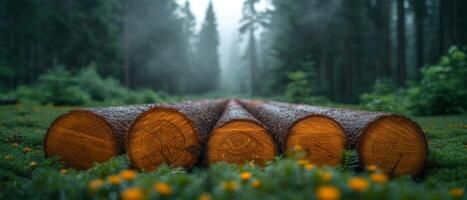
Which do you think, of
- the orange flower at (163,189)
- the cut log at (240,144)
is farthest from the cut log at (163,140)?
the orange flower at (163,189)

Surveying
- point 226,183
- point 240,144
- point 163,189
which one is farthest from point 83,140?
point 226,183

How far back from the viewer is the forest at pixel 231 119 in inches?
77.9

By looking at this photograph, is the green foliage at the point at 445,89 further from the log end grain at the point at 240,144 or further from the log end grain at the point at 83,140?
the log end grain at the point at 83,140

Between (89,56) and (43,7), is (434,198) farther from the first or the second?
(43,7)

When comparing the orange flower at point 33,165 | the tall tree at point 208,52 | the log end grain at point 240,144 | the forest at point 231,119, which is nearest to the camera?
the forest at point 231,119

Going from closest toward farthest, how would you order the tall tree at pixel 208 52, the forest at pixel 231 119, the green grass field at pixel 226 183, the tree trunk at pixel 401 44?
the green grass field at pixel 226 183 → the forest at pixel 231 119 → the tree trunk at pixel 401 44 → the tall tree at pixel 208 52

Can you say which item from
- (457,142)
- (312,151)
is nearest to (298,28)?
(457,142)

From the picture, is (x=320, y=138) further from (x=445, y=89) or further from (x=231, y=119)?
(x=445, y=89)

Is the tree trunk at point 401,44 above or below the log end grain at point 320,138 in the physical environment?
above

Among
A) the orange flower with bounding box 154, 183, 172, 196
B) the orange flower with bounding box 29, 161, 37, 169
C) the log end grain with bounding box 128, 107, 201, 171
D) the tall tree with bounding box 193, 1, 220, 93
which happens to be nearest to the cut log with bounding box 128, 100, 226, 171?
the log end grain with bounding box 128, 107, 201, 171

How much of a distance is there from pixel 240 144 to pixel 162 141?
0.88m

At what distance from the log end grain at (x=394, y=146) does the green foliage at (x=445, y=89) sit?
5.97m

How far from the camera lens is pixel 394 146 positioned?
305 centimetres

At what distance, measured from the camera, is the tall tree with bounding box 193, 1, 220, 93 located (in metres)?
38.8
